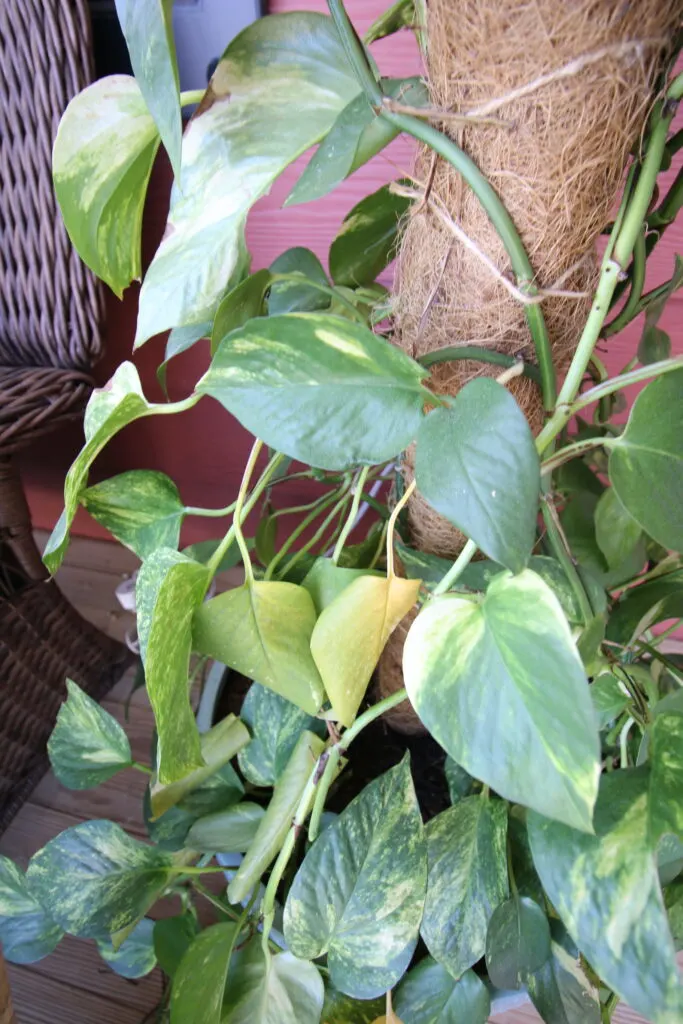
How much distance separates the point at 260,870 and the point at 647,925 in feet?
0.84

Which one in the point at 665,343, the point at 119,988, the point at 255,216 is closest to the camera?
the point at 665,343

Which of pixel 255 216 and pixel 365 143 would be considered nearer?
pixel 365 143

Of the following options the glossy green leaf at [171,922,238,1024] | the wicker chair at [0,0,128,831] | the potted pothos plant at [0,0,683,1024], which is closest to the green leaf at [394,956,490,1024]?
the potted pothos plant at [0,0,683,1024]

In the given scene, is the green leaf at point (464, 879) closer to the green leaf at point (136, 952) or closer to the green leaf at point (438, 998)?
the green leaf at point (438, 998)

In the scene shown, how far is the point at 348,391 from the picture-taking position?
Answer: 29 cm

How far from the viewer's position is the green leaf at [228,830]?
1.56ft

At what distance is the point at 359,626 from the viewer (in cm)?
35

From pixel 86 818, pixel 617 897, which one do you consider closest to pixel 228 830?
pixel 617 897

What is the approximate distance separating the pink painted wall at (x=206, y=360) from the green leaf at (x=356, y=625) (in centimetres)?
41

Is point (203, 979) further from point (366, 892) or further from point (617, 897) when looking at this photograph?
point (617, 897)

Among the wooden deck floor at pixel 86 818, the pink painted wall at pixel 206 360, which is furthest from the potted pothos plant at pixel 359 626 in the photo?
the pink painted wall at pixel 206 360

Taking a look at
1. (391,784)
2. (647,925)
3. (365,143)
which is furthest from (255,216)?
(647,925)

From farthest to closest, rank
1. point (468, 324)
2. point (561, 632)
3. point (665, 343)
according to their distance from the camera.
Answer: point (665, 343), point (468, 324), point (561, 632)

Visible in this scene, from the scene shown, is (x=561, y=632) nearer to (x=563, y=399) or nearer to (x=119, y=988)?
(x=563, y=399)
